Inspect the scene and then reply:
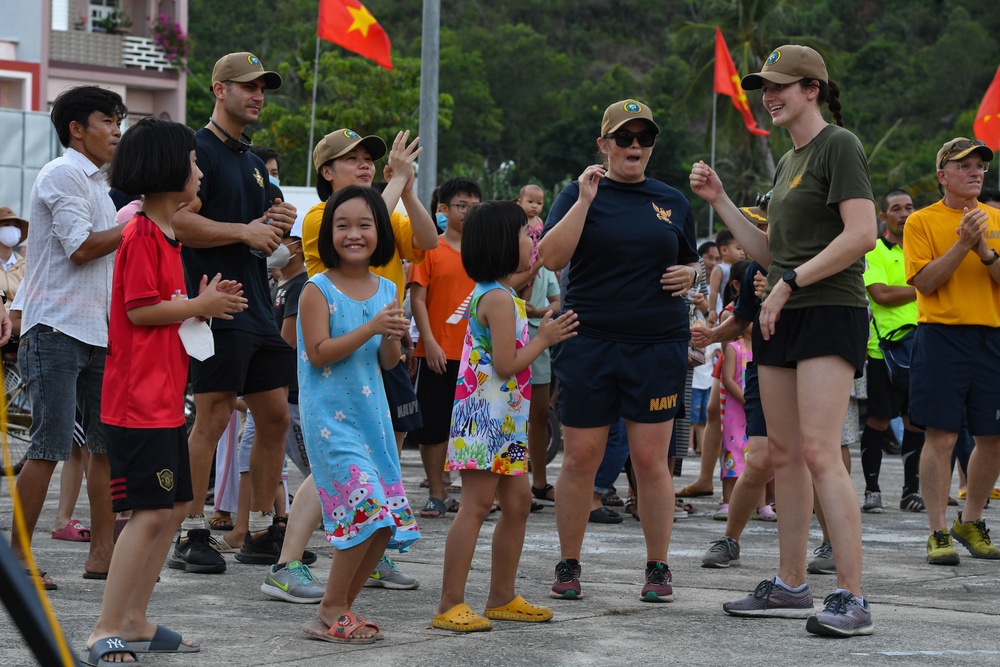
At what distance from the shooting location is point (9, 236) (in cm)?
1000

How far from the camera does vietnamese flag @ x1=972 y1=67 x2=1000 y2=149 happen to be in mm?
15320

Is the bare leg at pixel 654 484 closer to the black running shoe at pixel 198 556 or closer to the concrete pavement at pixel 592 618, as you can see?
the concrete pavement at pixel 592 618

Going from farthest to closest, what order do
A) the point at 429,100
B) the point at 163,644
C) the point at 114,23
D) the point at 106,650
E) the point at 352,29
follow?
the point at 114,23 → the point at 352,29 → the point at 429,100 → the point at 163,644 → the point at 106,650

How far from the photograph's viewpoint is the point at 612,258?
5.86 metres

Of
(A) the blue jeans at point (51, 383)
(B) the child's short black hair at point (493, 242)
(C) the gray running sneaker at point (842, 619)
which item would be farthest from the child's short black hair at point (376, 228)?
(C) the gray running sneaker at point (842, 619)

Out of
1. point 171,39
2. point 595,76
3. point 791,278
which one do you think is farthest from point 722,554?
point 595,76

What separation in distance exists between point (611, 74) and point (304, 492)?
87472mm

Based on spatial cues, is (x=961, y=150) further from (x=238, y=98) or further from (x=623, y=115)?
(x=238, y=98)

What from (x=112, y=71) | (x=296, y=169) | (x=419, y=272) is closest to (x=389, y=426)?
(x=419, y=272)

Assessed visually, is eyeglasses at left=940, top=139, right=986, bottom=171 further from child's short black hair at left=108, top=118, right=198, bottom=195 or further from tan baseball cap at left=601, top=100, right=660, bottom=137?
child's short black hair at left=108, top=118, right=198, bottom=195

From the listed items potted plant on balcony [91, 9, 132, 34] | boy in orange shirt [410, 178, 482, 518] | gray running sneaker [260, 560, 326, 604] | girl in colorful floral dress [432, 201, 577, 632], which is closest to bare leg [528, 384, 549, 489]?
boy in orange shirt [410, 178, 482, 518]

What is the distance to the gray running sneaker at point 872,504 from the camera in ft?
30.4

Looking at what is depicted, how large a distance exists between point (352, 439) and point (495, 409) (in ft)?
1.99

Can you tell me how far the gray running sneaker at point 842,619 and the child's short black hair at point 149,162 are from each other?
2709 mm
